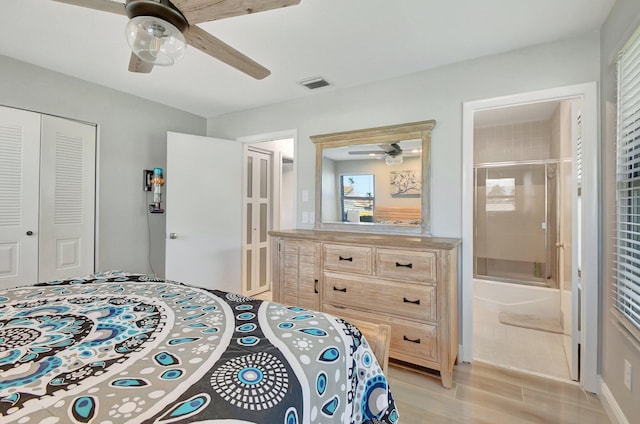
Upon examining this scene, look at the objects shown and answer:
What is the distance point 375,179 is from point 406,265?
0.92 m

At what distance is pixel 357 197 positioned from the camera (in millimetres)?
2883

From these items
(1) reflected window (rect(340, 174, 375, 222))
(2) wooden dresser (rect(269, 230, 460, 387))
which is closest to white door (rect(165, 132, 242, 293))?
(2) wooden dresser (rect(269, 230, 460, 387))

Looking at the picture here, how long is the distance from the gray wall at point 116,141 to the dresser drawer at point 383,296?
7.16 feet

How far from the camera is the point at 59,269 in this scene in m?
2.71

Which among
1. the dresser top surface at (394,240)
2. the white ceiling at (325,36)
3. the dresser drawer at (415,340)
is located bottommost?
the dresser drawer at (415,340)

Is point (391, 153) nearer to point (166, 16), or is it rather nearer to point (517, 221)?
point (166, 16)

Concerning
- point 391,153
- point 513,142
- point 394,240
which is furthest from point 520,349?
point 513,142

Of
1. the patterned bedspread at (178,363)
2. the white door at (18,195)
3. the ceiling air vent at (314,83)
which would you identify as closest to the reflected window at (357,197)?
the ceiling air vent at (314,83)

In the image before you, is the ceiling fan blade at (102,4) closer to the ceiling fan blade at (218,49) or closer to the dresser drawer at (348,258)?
the ceiling fan blade at (218,49)

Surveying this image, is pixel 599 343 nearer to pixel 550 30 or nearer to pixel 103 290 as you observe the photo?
pixel 550 30

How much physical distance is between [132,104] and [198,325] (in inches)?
120

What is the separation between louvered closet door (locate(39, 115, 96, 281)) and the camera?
8.61 ft

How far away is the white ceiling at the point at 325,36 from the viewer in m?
1.79

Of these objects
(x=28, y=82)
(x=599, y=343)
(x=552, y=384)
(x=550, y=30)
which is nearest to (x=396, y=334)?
(x=552, y=384)
